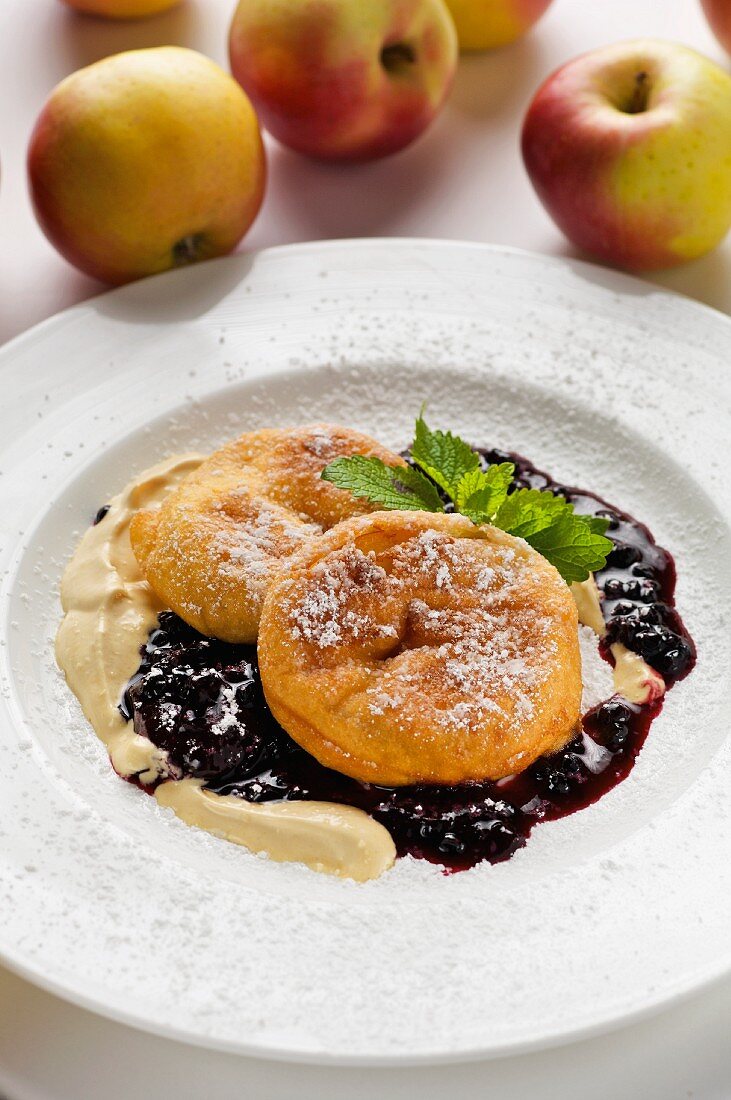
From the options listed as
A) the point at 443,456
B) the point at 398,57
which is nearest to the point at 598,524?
the point at 443,456

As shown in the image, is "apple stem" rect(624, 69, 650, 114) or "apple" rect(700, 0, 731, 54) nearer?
"apple stem" rect(624, 69, 650, 114)

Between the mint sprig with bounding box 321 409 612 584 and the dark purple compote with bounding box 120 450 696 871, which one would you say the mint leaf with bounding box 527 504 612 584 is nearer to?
the mint sprig with bounding box 321 409 612 584

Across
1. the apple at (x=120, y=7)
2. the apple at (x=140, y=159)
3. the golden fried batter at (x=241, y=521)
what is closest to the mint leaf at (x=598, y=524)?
the golden fried batter at (x=241, y=521)

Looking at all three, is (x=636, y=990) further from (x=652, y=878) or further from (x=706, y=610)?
(x=706, y=610)

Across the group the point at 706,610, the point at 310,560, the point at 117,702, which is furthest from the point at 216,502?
the point at 706,610

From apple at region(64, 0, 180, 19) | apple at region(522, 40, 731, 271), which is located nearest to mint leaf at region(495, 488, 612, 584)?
apple at region(522, 40, 731, 271)

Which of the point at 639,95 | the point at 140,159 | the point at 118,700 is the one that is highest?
the point at 639,95

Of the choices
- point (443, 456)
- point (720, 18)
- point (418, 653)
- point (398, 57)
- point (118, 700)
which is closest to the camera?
point (418, 653)

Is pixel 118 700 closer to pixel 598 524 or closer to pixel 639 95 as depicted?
pixel 598 524
